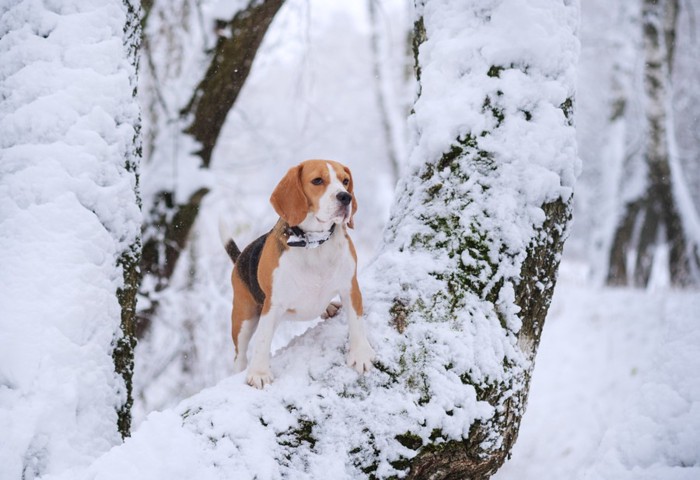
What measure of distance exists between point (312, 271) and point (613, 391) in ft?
15.9

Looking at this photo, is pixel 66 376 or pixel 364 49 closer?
pixel 66 376

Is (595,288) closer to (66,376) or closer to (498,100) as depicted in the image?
(498,100)

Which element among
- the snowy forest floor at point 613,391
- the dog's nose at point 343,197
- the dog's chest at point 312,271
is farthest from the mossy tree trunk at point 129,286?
the snowy forest floor at point 613,391

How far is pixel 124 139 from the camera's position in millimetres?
2568

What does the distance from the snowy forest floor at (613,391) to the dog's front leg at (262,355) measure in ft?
5.10

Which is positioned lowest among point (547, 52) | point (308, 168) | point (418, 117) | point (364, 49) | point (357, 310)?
point (357, 310)

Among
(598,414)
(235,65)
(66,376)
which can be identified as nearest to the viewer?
Answer: (66,376)

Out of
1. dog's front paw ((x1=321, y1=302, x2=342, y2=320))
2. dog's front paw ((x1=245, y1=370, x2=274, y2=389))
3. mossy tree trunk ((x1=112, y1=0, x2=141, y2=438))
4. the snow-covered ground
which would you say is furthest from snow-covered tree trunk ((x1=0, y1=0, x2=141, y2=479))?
dog's front paw ((x1=321, y1=302, x2=342, y2=320))

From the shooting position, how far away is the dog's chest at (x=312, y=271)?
2.43 m

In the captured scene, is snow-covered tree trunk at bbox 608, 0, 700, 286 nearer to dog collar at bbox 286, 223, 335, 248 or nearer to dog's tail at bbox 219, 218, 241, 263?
dog's tail at bbox 219, 218, 241, 263

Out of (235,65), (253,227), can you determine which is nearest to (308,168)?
(235,65)

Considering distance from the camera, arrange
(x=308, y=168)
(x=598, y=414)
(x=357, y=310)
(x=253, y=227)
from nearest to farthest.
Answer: (x=357, y=310) < (x=308, y=168) < (x=598, y=414) < (x=253, y=227)

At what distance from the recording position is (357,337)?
2.23m

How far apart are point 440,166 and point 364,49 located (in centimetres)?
2210
